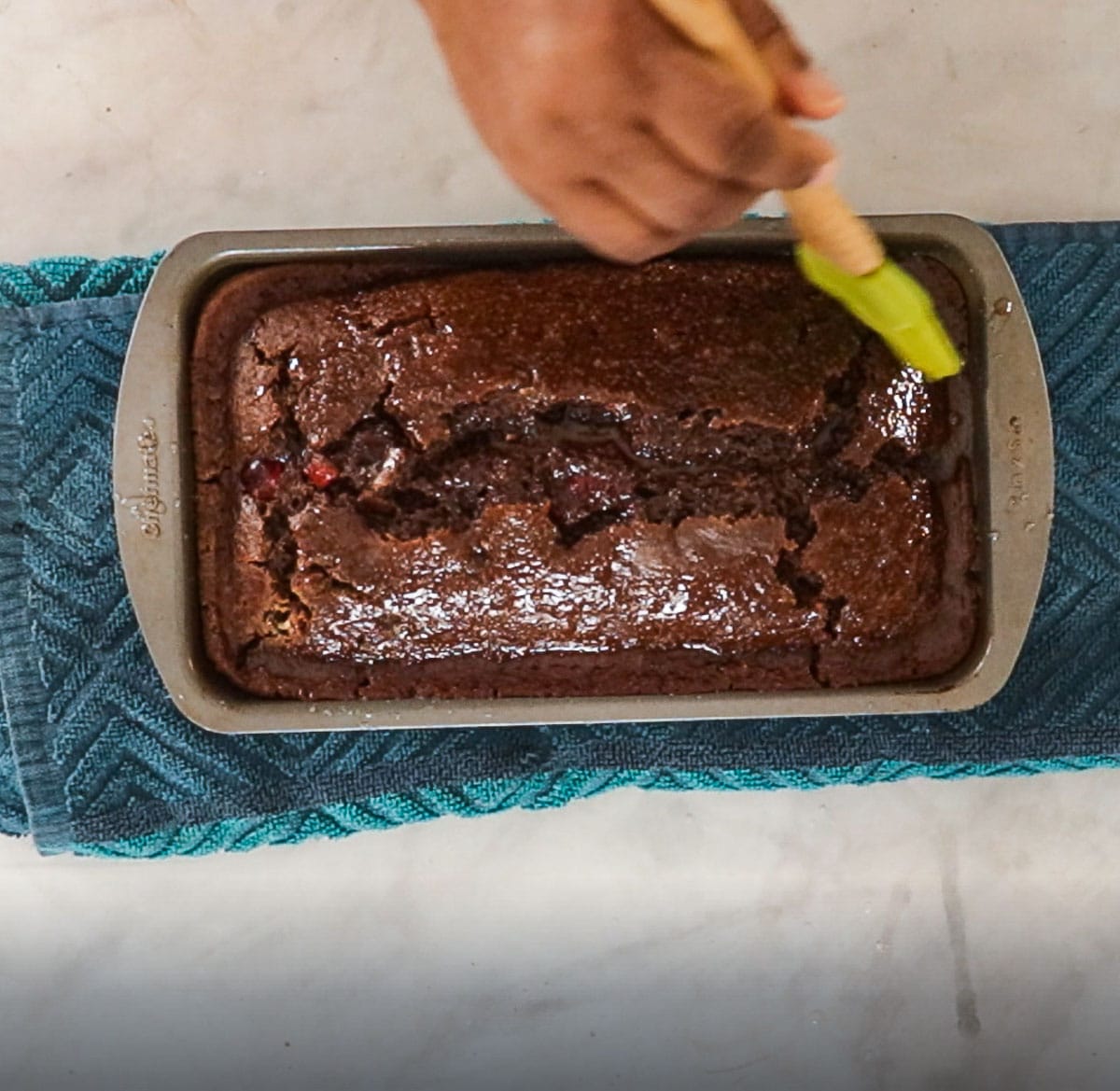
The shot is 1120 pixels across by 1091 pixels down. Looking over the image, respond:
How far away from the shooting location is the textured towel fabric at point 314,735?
4.82 ft

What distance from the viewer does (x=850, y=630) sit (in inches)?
52.4

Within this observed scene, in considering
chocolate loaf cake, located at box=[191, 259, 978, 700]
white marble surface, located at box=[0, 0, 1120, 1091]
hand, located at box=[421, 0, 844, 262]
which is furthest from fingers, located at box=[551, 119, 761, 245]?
white marble surface, located at box=[0, 0, 1120, 1091]

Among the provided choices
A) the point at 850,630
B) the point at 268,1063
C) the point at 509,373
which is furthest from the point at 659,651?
the point at 268,1063

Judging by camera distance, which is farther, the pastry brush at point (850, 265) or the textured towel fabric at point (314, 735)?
the textured towel fabric at point (314, 735)

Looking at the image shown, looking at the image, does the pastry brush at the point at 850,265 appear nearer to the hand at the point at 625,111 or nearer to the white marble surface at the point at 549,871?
the hand at the point at 625,111

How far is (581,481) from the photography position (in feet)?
4.30

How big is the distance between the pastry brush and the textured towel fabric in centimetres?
30

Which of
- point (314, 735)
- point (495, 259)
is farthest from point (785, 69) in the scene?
point (314, 735)

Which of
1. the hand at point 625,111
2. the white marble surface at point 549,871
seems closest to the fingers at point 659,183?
the hand at point 625,111

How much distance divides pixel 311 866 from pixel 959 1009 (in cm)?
89

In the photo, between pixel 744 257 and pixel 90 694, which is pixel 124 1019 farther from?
pixel 744 257

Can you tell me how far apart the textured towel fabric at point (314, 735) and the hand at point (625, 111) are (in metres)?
0.71

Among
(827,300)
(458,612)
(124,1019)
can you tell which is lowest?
(124,1019)

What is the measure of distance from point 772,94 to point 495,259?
1.70 ft
